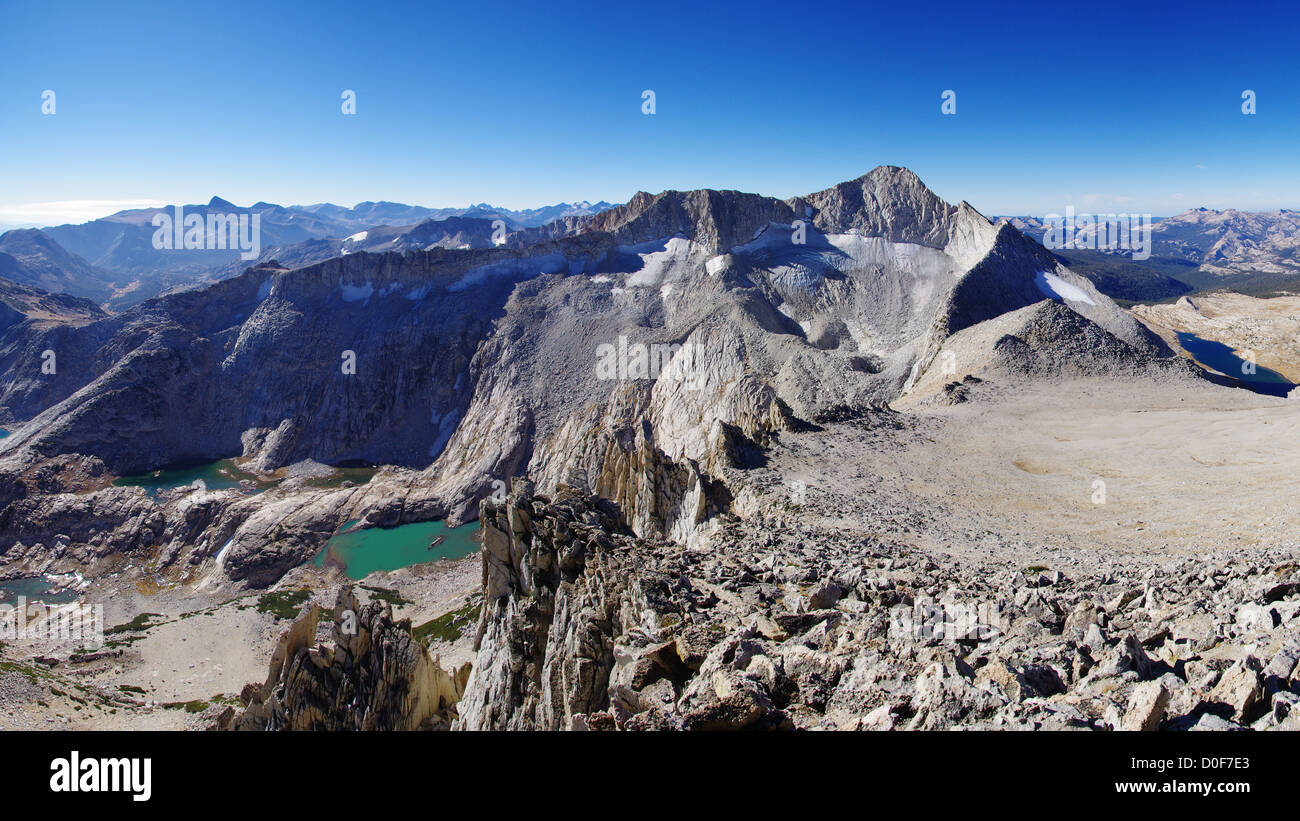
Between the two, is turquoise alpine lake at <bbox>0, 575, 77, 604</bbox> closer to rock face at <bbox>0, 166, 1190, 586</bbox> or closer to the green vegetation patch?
the green vegetation patch

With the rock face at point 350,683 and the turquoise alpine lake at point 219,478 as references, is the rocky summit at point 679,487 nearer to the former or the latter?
the rock face at point 350,683

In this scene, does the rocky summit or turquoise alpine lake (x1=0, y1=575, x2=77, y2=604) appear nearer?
the rocky summit

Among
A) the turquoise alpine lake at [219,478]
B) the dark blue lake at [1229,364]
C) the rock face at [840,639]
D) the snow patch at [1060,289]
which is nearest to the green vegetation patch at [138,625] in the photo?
the turquoise alpine lake at [219,478]

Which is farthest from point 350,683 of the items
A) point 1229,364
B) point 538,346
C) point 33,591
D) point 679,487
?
point 1229,364

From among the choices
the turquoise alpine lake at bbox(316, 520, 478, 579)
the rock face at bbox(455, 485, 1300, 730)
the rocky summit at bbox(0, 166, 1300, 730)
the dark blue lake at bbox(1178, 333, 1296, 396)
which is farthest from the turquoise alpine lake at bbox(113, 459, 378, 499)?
the dark blue lake at bbox(1178, 333, 1296, 396)
